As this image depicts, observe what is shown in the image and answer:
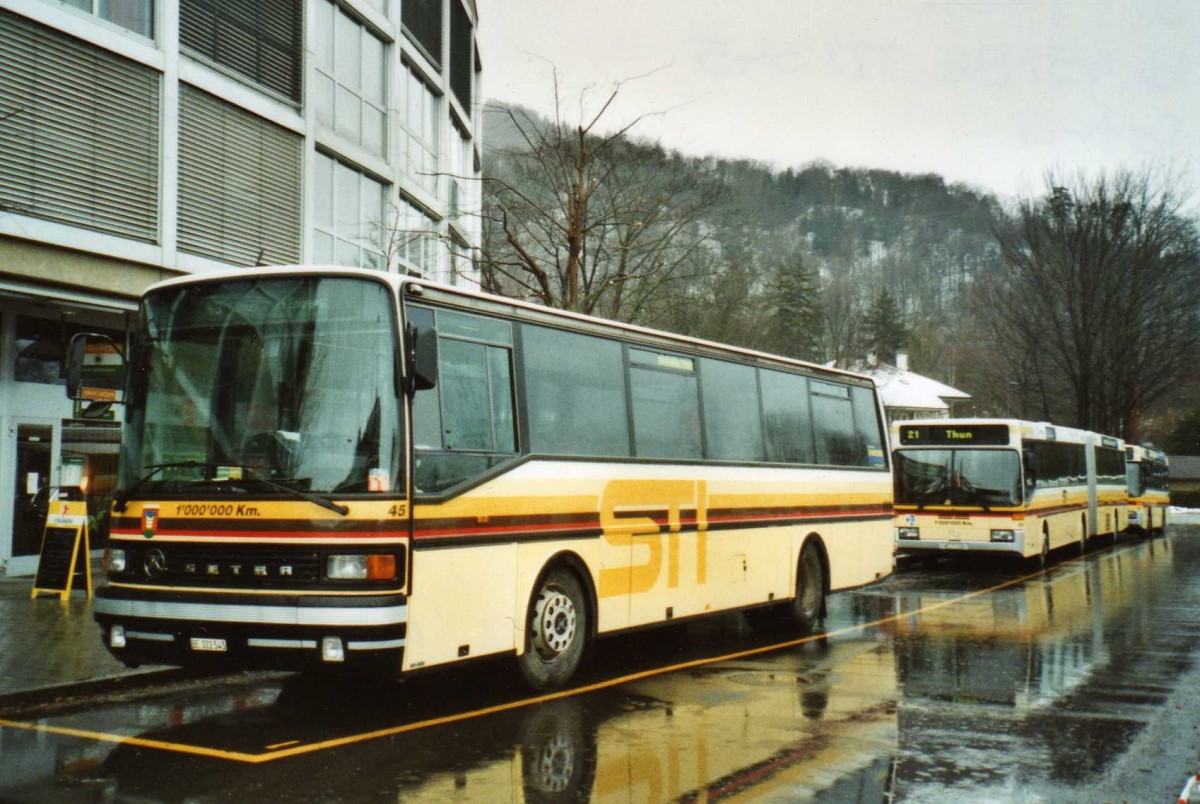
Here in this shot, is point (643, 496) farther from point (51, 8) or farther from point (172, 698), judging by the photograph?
point (51, 8)

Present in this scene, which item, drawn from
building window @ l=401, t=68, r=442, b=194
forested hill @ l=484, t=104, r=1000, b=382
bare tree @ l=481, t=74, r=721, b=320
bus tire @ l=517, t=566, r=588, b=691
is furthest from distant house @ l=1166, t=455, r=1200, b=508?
bus tire @ l=517, t=566, r=588, b=691

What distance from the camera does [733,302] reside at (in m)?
40.7

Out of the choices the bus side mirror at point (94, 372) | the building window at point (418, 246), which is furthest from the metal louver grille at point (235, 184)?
the bus side mirror at point (94, 372)

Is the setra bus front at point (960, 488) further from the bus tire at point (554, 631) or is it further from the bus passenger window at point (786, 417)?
the bus tire at point (554, 631)

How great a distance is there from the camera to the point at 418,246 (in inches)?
1076

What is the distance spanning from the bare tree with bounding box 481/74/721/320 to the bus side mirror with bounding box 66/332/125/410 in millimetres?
6174

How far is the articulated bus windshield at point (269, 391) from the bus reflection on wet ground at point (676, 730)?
66.0 inches

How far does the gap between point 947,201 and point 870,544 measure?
359 ft

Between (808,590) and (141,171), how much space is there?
10.6 meters

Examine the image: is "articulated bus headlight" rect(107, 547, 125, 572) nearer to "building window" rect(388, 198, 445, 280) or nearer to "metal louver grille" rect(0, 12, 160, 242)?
"metal louver grille" rect(0, 12, 160, 242)

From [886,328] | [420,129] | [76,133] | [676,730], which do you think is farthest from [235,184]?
[886,328]

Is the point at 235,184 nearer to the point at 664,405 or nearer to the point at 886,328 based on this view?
the point at 664,405

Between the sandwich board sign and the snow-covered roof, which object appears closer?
the sandwich board sign

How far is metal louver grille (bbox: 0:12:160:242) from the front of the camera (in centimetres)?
1527
